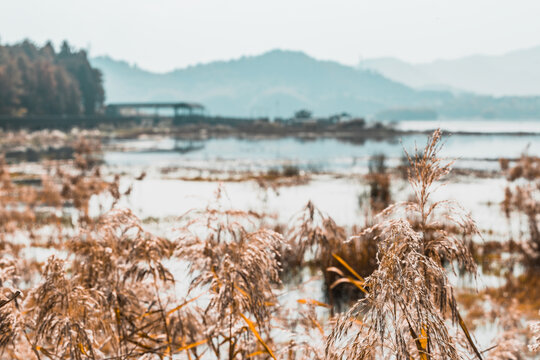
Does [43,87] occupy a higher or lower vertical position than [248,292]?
higher

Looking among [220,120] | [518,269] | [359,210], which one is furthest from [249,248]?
[220,120]

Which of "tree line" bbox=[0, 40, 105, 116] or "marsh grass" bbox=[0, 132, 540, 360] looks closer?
"marsh grass" bbox=[0, 132, 540, 360]

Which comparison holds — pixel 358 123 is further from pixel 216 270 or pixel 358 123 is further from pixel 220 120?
pixel 216 270

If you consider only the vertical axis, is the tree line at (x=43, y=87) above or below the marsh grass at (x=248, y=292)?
above

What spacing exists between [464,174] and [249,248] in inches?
1135

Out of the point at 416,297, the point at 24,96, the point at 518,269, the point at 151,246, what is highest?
the point at 24,96

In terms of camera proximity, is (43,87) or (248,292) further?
(43,87)

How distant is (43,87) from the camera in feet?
297

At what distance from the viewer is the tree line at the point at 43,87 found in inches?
3216

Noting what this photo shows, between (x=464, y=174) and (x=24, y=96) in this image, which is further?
(x=24, y=96)

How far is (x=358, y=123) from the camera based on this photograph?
101438 mm

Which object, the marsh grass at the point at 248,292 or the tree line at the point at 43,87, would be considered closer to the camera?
the marsh grass at the point at 248,292

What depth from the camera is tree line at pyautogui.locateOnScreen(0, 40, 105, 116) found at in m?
81.7

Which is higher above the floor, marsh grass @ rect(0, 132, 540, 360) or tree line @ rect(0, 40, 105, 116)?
tree line @ rect(0, 40, 105, 116)
